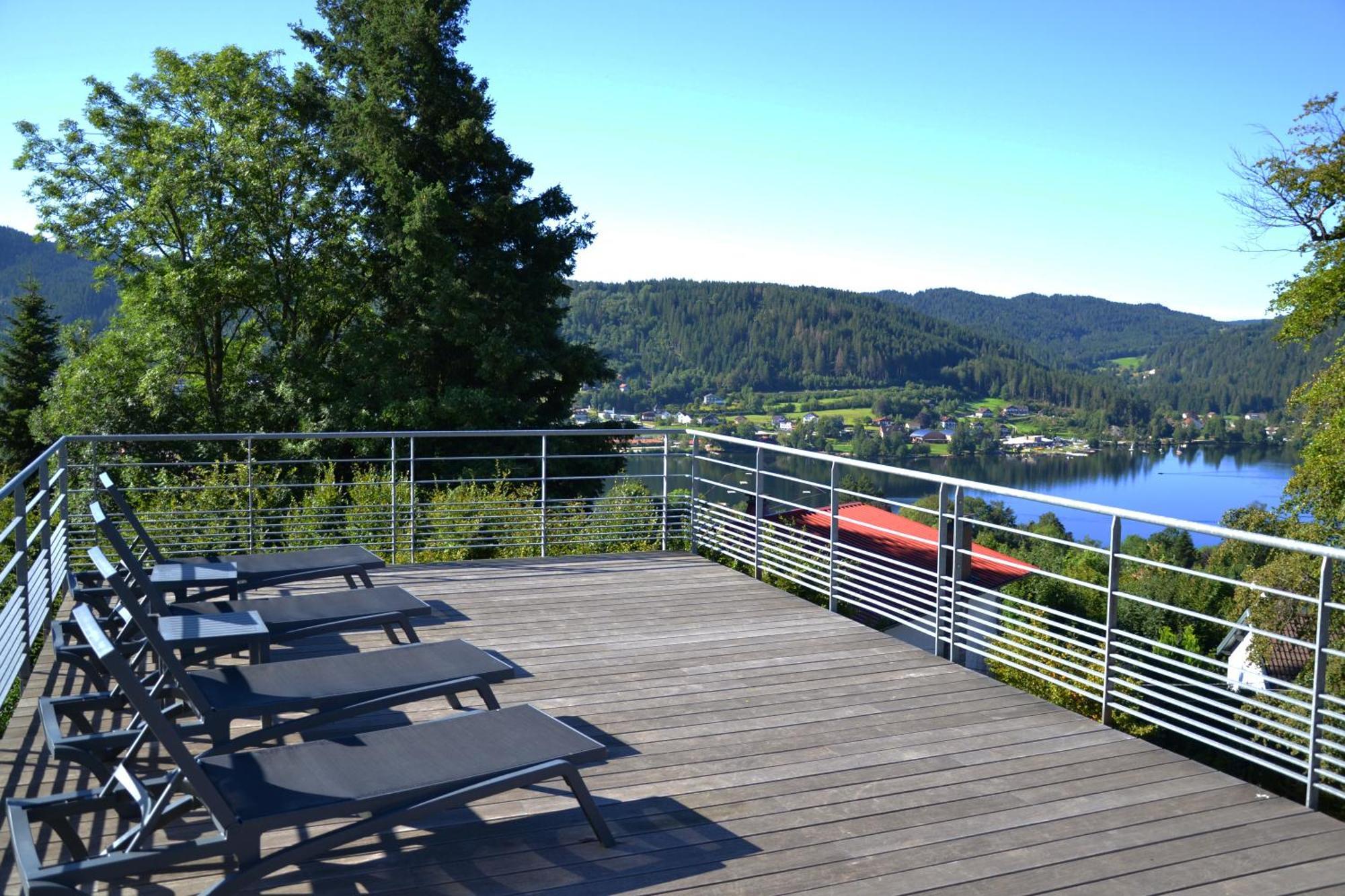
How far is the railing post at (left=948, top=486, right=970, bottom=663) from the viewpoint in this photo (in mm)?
5207

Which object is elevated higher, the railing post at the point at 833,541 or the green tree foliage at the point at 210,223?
the green tree foliage at the point at 210,223

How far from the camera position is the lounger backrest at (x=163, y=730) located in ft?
8.09

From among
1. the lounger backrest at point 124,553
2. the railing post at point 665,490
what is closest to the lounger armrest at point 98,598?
the lounger backrest at point 124,553

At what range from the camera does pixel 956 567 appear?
5.27 metres

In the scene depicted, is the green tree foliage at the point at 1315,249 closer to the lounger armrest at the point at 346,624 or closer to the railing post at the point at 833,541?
the railing post at the point at 833,541

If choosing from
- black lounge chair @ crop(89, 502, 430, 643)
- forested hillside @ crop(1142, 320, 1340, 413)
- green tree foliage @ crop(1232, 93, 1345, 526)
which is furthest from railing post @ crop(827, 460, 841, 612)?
forested hillside @ crop(1142, 320, 1340, 413)

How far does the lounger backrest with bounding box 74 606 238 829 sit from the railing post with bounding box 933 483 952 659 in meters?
3.65

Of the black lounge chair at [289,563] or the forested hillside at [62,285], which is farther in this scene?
the forested hillside at [62,285]

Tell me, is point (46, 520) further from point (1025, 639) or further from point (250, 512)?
point (1025, 639)

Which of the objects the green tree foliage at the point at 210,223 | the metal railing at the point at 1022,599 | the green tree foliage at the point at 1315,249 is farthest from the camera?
the green tree foliage at the point at 210,223

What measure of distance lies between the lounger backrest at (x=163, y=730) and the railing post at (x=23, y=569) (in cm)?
245

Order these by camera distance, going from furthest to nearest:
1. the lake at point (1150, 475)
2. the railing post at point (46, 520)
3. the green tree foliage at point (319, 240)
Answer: the lake at point (1150, 475)
the green tree foliage at point (319, 240)
the railing post at point (46, 520)

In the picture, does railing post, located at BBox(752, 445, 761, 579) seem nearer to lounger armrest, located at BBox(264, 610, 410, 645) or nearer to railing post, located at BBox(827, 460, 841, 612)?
railing post, located at BBox(827, 460, 841, 612)

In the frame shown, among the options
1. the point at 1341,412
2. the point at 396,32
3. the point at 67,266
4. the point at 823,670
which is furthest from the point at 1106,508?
the point at 67,266
